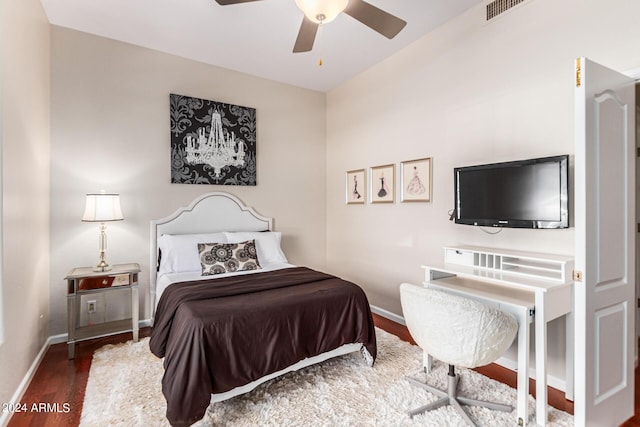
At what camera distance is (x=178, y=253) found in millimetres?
3285

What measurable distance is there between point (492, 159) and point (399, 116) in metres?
1.23

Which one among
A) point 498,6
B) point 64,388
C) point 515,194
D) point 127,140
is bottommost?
point 64,388

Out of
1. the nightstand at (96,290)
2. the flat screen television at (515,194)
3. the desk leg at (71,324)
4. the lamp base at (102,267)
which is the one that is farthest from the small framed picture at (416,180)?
the desk leg at (71,324)

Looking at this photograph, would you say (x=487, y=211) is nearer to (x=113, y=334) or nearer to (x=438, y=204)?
(x=438, y=204)

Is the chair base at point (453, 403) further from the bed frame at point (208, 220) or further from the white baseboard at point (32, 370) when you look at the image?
the bed frame at point (208, 220)

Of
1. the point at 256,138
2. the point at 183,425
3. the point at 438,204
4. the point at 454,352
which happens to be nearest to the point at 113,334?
the point at 183,425

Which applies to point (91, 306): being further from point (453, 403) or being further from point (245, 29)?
point (453, 403)

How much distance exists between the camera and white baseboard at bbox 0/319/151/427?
1.90 metres

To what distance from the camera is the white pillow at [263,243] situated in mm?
3684

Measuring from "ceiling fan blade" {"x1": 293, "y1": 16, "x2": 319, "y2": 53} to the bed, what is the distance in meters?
1.95

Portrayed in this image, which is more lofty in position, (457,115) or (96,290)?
(457,115)

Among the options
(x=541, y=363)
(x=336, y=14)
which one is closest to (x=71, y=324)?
(x=336, y=14)

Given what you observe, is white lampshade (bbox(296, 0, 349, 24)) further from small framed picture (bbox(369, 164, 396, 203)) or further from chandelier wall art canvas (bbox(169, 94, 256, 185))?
chandelier wall art canvas (bbox(169, 94, 256, 185))

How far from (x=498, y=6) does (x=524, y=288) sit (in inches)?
89.2
